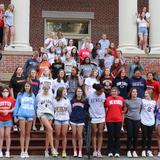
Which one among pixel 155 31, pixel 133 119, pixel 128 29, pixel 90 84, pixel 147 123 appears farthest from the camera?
pixel 155 31

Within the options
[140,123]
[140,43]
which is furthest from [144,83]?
[140,43]

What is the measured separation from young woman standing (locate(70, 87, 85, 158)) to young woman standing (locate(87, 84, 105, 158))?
0.79ft

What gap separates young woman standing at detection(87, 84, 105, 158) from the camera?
1377cm

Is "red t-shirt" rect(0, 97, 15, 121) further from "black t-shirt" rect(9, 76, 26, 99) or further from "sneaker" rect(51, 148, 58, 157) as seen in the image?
"sneaker" rect(51, 148, 58, 157)

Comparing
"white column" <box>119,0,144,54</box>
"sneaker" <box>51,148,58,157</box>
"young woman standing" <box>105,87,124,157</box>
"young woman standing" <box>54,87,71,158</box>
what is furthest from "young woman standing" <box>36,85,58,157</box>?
"white column" <box>119,0,144,54</box>

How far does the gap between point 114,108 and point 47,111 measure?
1.71 metres

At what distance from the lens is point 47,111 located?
1355 cm

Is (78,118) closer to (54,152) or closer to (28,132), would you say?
(54,152)

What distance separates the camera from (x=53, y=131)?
1419 cm

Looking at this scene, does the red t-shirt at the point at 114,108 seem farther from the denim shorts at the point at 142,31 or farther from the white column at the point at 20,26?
the denim shorts at the point at 142,31

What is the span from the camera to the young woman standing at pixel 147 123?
1414cm

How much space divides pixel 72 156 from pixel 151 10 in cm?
961

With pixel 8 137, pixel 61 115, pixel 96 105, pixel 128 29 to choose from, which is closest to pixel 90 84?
pixel 96 105

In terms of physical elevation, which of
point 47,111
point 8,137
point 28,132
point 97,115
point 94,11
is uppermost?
point 94,11
